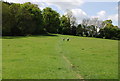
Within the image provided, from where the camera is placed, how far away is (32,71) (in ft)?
40.2

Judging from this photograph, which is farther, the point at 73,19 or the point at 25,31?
the point at 73,19

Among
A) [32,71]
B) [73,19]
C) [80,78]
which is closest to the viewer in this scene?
[80,78]

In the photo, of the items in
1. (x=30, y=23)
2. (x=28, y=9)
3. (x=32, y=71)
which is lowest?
(x=32, y=71)

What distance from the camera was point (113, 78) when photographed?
11.0 m

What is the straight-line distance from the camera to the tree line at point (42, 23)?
61028mm

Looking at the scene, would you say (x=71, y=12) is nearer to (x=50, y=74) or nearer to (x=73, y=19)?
(x=73, y=19)

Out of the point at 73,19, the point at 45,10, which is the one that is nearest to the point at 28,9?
the point at 45,10

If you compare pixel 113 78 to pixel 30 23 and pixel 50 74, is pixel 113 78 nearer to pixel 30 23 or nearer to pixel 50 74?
pixel 50 74

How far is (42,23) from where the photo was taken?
76.1m

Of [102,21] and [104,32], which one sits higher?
[102,21]

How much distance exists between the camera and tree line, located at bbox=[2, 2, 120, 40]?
61028mm

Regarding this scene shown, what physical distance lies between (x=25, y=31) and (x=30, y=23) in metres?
3.87

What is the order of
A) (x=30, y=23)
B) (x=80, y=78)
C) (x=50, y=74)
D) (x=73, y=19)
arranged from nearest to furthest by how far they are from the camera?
(x=80, y=78) < (x=50, y=74) < (x=30, y=23) < (x=73, y=19)

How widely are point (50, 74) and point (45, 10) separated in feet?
248
